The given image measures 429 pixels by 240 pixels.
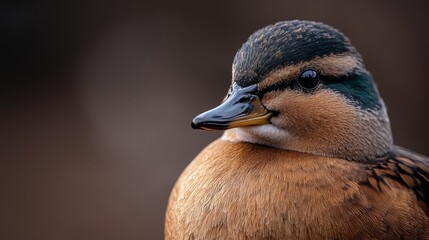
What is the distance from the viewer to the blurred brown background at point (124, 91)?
628 cm

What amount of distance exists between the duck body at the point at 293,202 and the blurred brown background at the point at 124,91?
3688mm

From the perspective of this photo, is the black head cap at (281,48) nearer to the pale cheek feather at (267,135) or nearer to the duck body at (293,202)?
the pale cheek feather at (267,135)

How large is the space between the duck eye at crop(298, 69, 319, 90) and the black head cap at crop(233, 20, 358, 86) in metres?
0.06

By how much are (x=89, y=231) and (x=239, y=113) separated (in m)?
3.95


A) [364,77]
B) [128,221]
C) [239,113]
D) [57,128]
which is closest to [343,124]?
[364,77]

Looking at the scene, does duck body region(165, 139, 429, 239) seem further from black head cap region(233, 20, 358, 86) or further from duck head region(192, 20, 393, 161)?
black head cap region(233, 20, 358, 86)

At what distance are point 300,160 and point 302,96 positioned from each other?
0.89 feet

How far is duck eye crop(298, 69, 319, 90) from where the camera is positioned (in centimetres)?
269

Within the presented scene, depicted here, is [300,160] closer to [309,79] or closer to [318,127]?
[318,127]

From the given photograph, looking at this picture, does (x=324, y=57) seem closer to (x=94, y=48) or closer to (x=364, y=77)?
(x=364, y=77)

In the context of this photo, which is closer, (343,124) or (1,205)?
(343,124)

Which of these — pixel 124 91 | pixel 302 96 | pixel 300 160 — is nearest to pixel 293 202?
pixel 300 160

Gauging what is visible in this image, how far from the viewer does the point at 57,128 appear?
650 centimetres

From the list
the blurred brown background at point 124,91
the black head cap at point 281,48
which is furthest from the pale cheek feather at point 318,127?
the blurred brown background at point 124,91
